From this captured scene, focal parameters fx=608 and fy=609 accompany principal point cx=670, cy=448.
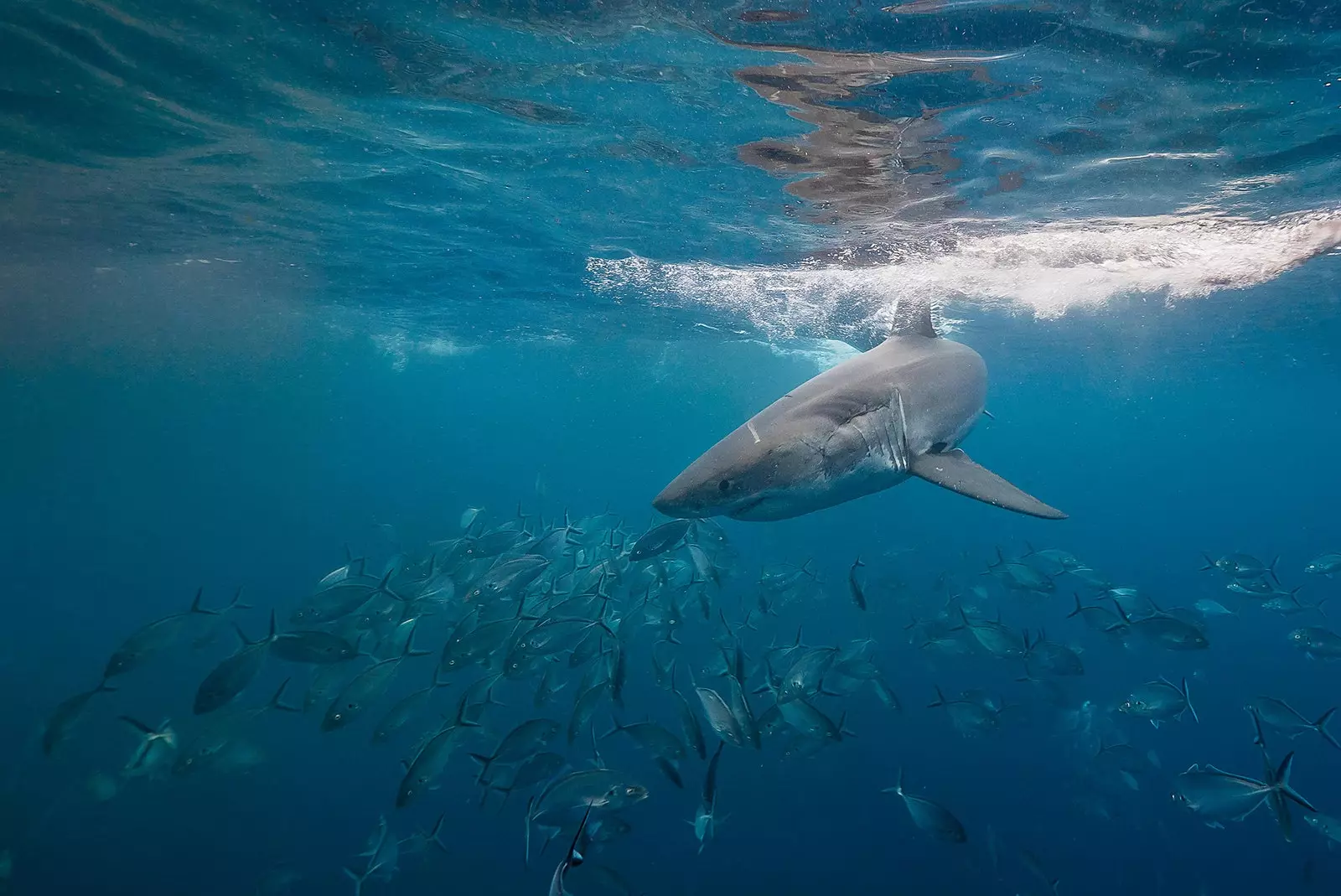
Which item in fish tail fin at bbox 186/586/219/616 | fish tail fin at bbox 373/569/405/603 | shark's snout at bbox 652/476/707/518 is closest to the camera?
shark's snout at bbox 652/476/707/518

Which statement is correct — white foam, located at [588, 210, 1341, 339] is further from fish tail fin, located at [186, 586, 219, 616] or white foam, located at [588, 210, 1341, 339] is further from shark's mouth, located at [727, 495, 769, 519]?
fish tail fin, located at [186, 586, 219, 616]

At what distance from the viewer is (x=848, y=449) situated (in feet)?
12.4

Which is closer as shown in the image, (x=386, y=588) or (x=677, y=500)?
(x=677, y=500)

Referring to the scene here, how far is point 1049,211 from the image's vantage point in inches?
437

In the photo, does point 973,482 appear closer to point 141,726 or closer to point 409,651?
point 409,651

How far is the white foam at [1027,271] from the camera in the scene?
1198 centimetres

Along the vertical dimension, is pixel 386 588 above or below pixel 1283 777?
below

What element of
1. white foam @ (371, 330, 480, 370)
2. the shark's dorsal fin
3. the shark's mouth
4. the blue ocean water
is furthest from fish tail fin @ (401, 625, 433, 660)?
white foam @ (371, 330, 480, 370)

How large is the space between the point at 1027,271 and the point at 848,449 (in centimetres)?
1428

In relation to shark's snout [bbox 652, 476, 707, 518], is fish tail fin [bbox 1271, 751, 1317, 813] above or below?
below

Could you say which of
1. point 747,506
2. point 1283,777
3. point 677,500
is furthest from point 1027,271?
point 677,500

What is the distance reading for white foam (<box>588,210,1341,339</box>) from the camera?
12.0 meters

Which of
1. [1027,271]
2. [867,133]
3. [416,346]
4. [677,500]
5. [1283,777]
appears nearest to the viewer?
[677,500]

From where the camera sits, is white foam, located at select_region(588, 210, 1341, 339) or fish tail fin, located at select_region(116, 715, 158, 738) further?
white foam, located at select_region(588, 210, 1341, 339)
